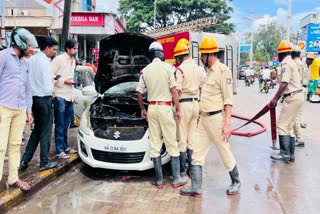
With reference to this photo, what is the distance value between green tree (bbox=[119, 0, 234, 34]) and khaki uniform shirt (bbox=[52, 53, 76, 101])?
31.9 m

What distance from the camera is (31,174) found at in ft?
16.8

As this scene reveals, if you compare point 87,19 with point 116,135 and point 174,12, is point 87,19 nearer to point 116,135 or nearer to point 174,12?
point 116,135

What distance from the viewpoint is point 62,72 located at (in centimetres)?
582

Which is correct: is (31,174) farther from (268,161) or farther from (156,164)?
(268,161)

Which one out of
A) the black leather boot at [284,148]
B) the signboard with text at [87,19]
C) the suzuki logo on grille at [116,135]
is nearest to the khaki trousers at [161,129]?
the suzuki logo on grille at [116,135]

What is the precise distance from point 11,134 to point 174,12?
35781 millimetres

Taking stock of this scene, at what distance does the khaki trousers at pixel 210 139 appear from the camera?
4.45m

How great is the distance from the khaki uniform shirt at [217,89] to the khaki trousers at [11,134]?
2.38 m

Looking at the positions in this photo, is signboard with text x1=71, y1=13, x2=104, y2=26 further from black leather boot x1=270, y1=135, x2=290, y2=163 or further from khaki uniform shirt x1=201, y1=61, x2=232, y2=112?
khaki uniform shirt x1=201, y1=61, x2=232, y2=112

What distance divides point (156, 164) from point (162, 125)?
0.58m

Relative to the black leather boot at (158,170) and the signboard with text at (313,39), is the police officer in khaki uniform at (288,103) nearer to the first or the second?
the black leather boot at (158,170)

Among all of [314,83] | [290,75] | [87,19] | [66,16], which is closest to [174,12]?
[87,19]

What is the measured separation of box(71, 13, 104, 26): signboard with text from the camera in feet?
64.0

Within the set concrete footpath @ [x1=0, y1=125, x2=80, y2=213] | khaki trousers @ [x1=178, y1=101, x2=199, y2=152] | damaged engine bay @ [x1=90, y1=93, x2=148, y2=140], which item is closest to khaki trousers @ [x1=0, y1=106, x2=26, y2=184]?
concrete footpath @ [x1=0, y1=125, x2=80, y2=213]
